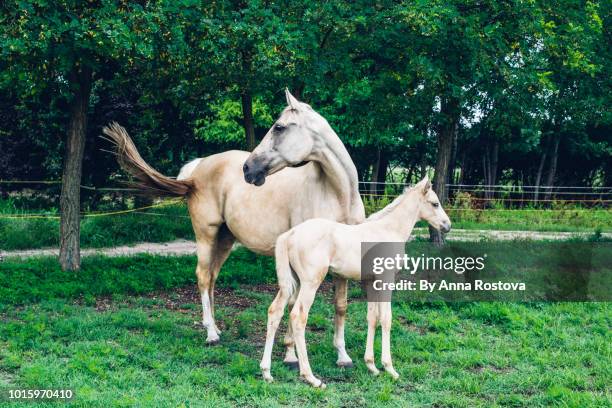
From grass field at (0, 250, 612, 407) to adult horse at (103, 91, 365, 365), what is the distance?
631mm

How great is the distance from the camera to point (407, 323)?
844 cm

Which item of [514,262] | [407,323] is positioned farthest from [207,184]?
[514,262]

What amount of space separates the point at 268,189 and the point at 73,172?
464cm

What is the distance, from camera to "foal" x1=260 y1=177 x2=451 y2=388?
6109mm

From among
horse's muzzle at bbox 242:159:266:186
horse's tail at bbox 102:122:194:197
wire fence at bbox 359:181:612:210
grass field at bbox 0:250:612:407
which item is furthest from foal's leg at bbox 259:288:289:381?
wire fence at bbox 359:181:612:210

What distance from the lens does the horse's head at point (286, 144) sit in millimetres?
6535

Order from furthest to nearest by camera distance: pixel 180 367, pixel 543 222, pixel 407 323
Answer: pixel 543 222 → pixel 407 323 → pixel 180 367

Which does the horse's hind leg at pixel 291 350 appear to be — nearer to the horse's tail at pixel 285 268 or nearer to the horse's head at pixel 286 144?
the horse's tail at pixel 285 268

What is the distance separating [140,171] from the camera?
26.2ft

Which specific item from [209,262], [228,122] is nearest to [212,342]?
[209,262]

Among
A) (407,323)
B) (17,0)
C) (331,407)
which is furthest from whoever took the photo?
(407,323)

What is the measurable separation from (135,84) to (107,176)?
518 cm

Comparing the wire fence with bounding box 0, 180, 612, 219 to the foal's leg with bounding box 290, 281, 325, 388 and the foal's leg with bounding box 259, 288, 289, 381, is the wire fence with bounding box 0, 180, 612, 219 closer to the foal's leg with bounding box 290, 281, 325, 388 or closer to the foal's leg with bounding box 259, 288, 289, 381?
the foal's leg with bounding box 259, 288, 289, 381

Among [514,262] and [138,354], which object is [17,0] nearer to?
[138,354]
